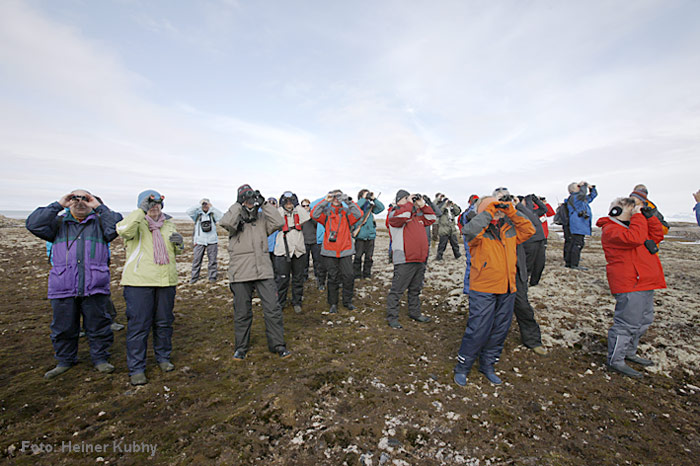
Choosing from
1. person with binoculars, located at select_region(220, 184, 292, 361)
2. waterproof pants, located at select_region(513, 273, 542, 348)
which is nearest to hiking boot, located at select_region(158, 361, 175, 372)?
person with binoculars, located at select_region(220, 184, 292, 361)

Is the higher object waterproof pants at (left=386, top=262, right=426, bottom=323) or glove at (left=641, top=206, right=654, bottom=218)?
glove at (left=641, top=206, right=654, bottom=218)

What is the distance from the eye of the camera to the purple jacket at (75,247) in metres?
4.58

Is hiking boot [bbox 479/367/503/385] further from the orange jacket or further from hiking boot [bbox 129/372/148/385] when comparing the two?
hiking boot [bbox 129/372/148/385]

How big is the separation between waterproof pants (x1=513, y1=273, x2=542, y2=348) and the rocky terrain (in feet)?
0.70

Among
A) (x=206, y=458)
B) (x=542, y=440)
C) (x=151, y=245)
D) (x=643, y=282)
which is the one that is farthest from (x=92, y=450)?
(x=643, y=282)

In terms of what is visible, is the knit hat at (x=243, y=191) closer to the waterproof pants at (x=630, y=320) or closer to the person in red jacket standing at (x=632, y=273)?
the person in red jacket standing at (x=632, y=273)

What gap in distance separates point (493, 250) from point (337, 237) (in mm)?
3858

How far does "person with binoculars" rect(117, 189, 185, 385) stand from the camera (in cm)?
456

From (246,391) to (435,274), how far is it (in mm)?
8368

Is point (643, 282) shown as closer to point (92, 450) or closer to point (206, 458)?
point (206, 458)

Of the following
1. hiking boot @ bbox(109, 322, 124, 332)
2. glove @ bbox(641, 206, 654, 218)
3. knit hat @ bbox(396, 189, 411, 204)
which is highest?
knit hat @ bbox(396, 189, 411, 204)

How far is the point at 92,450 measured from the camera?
315 cm

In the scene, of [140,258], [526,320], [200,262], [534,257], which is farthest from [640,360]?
[200,262]

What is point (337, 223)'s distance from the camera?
24.9 ft
